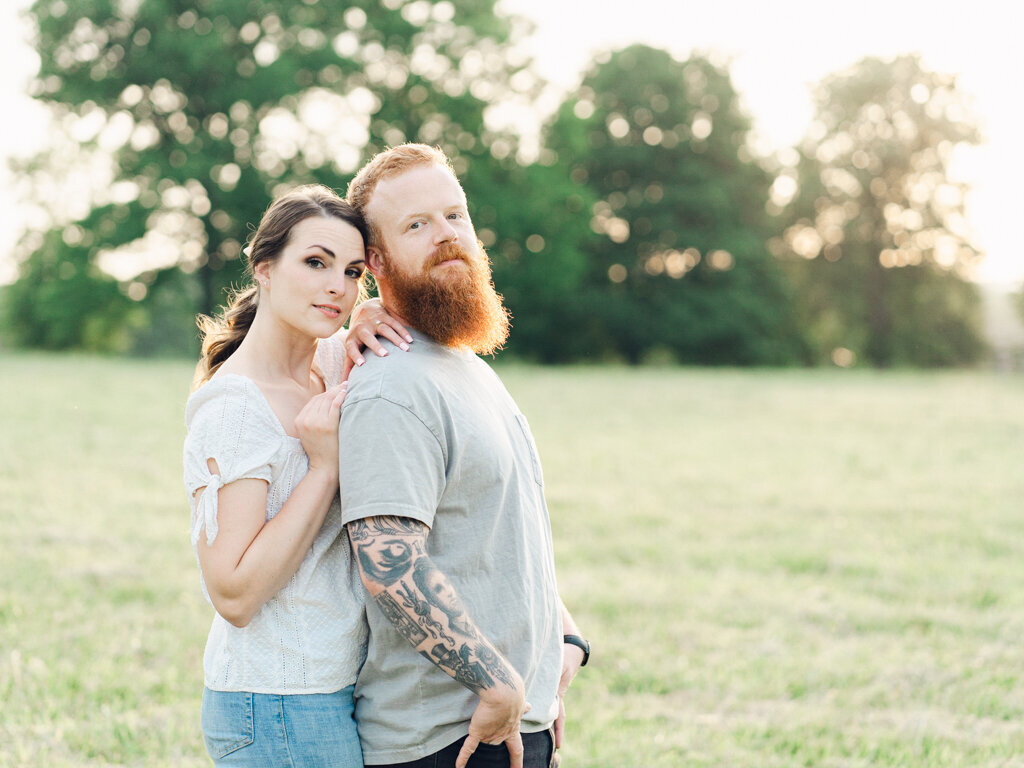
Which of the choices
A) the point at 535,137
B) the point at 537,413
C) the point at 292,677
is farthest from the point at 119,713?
the point at 535,137

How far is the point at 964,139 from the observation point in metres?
40.9

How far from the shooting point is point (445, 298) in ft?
8.23

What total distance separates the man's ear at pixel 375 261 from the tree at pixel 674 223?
38.2 metres

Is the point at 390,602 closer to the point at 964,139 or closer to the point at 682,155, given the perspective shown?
the point at 682,155

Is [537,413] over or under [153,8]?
under

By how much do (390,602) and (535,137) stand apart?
3806 centimetres

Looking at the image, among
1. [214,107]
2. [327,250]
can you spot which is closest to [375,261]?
[327,250]

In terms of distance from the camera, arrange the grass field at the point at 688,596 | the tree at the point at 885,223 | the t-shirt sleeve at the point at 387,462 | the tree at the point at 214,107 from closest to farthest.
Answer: the t-shirt sleeve at the point at 387,462, the grass field at the point at 688,596, the tree at the point at 214,107, the tree at the point at 885,223

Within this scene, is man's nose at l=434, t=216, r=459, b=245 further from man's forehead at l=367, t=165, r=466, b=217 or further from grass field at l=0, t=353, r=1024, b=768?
grass field at l=0, t=353, r=1024, b=768

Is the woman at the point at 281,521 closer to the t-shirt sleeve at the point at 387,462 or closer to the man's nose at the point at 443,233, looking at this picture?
the t-shirt sleeve at the point at 387,462

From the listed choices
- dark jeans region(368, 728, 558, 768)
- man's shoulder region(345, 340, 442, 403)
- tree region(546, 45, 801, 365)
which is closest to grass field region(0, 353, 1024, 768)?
dark jeans region(368, 728, 558, 768)

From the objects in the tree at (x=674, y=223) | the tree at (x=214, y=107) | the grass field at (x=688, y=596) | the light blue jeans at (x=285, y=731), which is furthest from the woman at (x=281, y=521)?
the tree at (x=674, y=223)

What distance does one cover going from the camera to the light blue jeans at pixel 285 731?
2.27m

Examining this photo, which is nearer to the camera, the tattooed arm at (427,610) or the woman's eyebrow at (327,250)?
the tattooed arm at (427,610)
